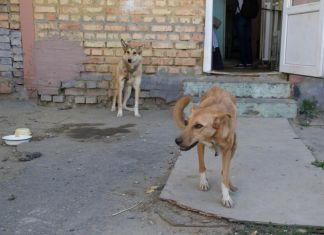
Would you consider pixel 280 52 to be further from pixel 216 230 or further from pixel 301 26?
pixel 216 230

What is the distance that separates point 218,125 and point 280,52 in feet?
14.2

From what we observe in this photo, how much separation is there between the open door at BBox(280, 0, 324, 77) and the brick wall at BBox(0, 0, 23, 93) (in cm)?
429

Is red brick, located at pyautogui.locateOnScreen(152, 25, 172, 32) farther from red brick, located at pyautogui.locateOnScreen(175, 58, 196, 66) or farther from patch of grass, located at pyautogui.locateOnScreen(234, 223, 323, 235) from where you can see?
patch of grass, located at pyautogui.locateOnScreen(234, 223, 323, 235)

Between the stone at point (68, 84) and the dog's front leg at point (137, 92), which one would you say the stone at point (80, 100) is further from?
the dog's front leg at point (137, 92)

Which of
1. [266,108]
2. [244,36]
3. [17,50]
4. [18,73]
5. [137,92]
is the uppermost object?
[244,36]

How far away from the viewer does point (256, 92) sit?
636cm

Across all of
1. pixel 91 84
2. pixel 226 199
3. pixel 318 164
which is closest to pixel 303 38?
pixel 318 164

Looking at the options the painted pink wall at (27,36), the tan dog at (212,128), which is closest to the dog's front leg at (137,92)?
the painted pink wall at (27,36)

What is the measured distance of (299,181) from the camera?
11.7 feet

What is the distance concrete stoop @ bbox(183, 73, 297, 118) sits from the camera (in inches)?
238

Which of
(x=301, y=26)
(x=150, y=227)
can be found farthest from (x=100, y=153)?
(x=301, y=26)

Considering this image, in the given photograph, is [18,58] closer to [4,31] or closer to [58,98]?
[4,31]

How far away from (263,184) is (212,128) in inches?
37.7

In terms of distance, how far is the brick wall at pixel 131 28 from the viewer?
268 inches
